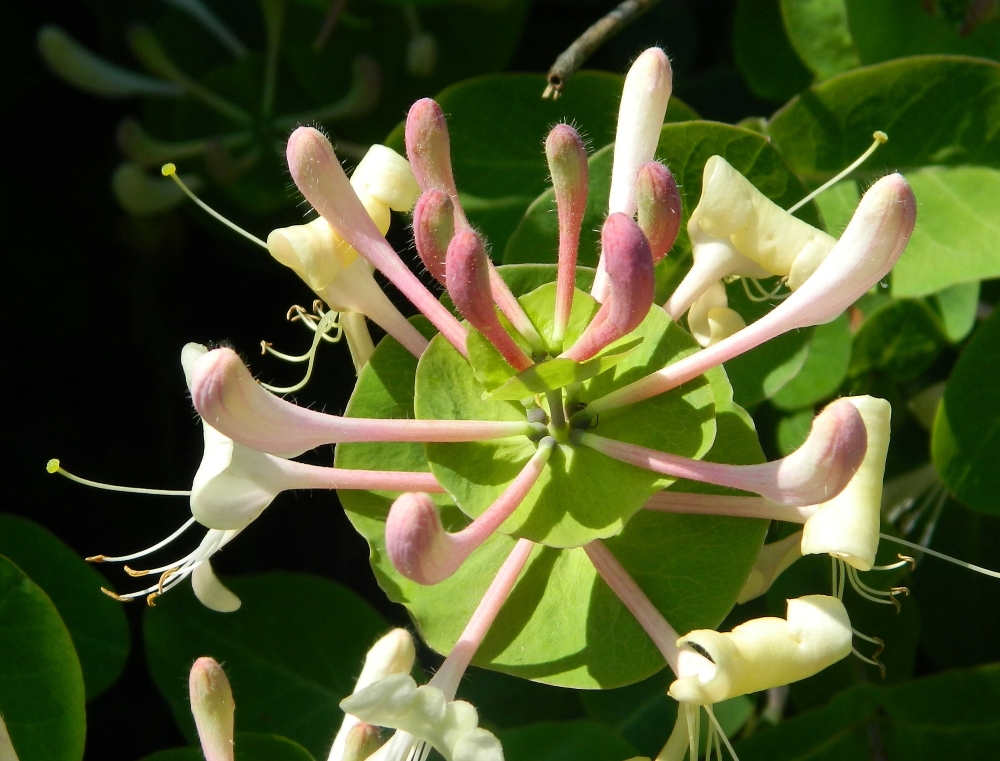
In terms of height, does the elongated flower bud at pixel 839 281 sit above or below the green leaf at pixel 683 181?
below

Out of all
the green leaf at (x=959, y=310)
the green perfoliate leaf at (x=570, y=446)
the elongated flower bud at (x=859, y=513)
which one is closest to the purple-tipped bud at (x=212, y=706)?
the green perfoliate leaf at (x=570, y=446)

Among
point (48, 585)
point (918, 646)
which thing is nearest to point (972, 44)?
point (918, 646)

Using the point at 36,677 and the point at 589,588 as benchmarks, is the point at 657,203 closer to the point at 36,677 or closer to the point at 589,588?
the point at 589,588

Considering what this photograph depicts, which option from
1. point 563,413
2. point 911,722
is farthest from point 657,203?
point 911,722

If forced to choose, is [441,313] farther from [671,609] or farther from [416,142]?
[671,609]

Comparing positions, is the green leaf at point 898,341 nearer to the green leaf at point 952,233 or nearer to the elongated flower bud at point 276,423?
the green leaf at point 952,233
